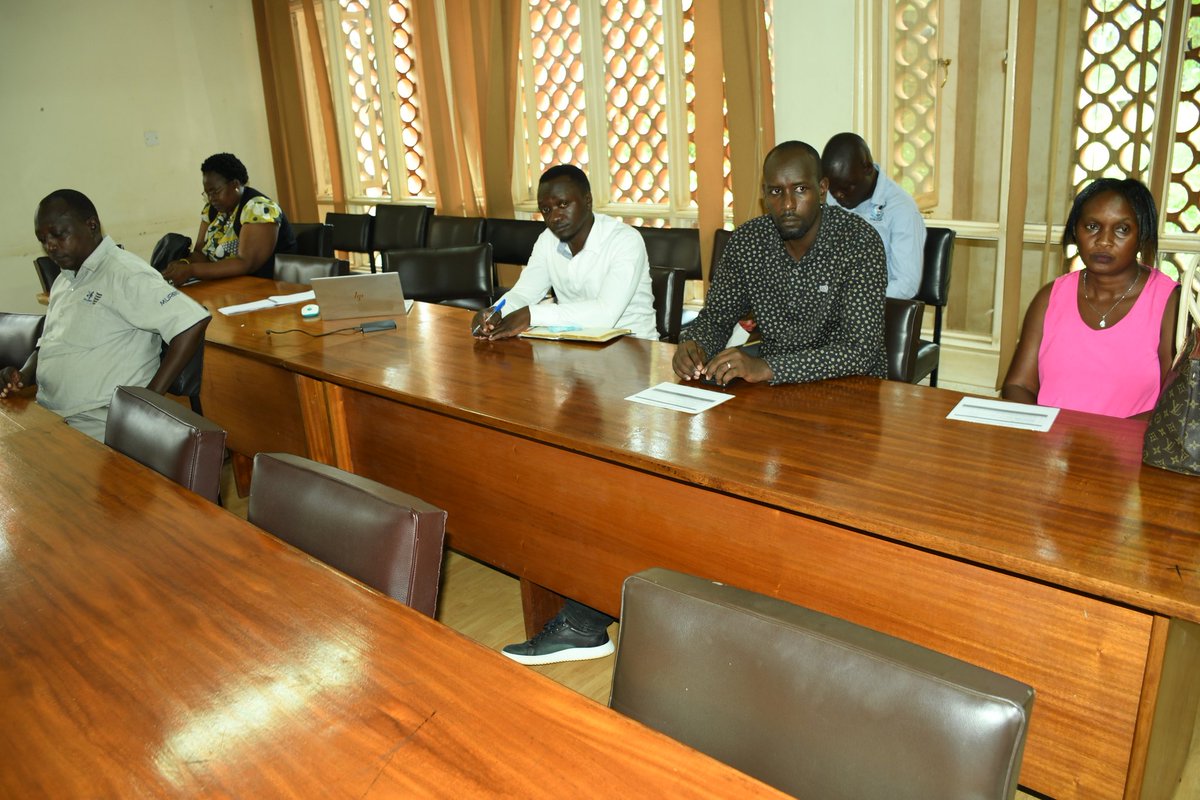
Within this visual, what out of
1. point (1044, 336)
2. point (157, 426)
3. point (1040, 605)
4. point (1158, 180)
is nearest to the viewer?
point (1040, 605)

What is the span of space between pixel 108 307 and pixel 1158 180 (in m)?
3.88

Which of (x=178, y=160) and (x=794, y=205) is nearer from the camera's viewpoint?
(x=794, y=205)

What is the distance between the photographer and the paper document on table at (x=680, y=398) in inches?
82.6

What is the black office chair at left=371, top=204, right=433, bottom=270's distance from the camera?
5.37 meters

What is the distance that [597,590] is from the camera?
7.10ft

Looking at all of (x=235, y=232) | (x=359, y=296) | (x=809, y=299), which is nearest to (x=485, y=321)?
(x=359, y=296)

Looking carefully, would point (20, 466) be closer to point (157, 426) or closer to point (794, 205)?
point (157, 426)

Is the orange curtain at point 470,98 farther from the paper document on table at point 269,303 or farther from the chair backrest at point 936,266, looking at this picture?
the chair backrest at point 936,266

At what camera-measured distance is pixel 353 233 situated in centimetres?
563

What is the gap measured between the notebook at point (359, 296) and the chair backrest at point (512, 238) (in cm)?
150

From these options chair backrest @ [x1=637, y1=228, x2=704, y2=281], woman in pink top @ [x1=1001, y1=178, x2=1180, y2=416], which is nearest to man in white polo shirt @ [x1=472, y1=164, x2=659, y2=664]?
chair backrest @ [x1=637, y1=228, x2=704, y2=281]

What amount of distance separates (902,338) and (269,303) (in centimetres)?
257

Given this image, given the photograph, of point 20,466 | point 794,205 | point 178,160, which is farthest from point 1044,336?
point 178,160

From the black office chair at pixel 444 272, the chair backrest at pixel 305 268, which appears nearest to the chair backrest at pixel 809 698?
the black office chair at pixel 444 272
